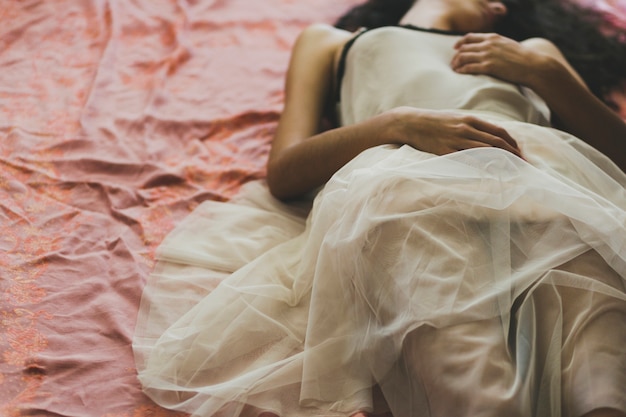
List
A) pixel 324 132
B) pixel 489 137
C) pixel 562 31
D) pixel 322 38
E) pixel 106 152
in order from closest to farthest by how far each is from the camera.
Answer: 1. pixel 489 137
2. pixel 324 132
3. pixel 106 152
4. pixel 322 38
5. pixel 562 31

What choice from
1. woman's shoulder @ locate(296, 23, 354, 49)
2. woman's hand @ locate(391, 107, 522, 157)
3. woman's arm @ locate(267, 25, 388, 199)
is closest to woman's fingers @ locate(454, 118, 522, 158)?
woman's hand @ locate(391, 107, 522, 157)

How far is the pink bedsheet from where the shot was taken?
3.96ft

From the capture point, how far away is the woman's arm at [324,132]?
Answer: 132cm

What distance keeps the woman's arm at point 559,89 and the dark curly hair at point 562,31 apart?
1.39 ft

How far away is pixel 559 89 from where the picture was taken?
1567mm

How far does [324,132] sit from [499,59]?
1.30 feet

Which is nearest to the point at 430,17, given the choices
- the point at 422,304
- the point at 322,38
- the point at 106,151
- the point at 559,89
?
the point at 322,38

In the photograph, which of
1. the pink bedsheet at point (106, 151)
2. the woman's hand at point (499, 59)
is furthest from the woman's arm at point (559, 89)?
the pink bedsheet at point (106, 151)

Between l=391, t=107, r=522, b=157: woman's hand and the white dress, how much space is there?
1.3 inches

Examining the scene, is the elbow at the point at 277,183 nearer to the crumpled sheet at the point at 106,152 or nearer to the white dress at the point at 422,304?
the crumpled sheet at the point at 106,152

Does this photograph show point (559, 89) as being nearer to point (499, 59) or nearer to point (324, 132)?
point (499, 59)

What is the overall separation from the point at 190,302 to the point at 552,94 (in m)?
0.83

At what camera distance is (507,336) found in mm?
1068

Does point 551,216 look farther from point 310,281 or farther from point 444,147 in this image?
point 310,281
